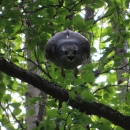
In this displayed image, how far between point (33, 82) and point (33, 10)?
0.63 m

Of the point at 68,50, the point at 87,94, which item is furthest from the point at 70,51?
the point at 87,94

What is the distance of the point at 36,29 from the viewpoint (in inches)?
108

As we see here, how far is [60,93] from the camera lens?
2.26 m

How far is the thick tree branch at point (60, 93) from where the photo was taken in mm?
2207

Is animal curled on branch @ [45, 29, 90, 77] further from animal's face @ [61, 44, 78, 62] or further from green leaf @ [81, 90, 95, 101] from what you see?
green leaf @ [81, 90, 95, 101]

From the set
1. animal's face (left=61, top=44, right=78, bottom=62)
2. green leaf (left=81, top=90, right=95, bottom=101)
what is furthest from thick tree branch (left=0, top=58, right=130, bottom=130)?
animal's face (left=61, top=44, right=78, bottom=62)

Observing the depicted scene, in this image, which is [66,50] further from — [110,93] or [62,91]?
[110,93]

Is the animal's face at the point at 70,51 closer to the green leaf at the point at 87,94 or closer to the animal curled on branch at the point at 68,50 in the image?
the animal curled on branch at the point at 68,50

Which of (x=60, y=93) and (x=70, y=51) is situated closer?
(x=70, y=51)

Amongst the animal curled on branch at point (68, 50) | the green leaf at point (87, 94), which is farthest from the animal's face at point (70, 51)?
the green leaf at point (87, 94)

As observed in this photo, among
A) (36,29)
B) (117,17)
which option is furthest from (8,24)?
(117,17)

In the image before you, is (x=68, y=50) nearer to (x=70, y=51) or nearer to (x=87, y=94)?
(x=70, y=51)

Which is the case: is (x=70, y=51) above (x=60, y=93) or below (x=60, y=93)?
above

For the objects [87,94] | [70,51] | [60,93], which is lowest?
[87,94]
